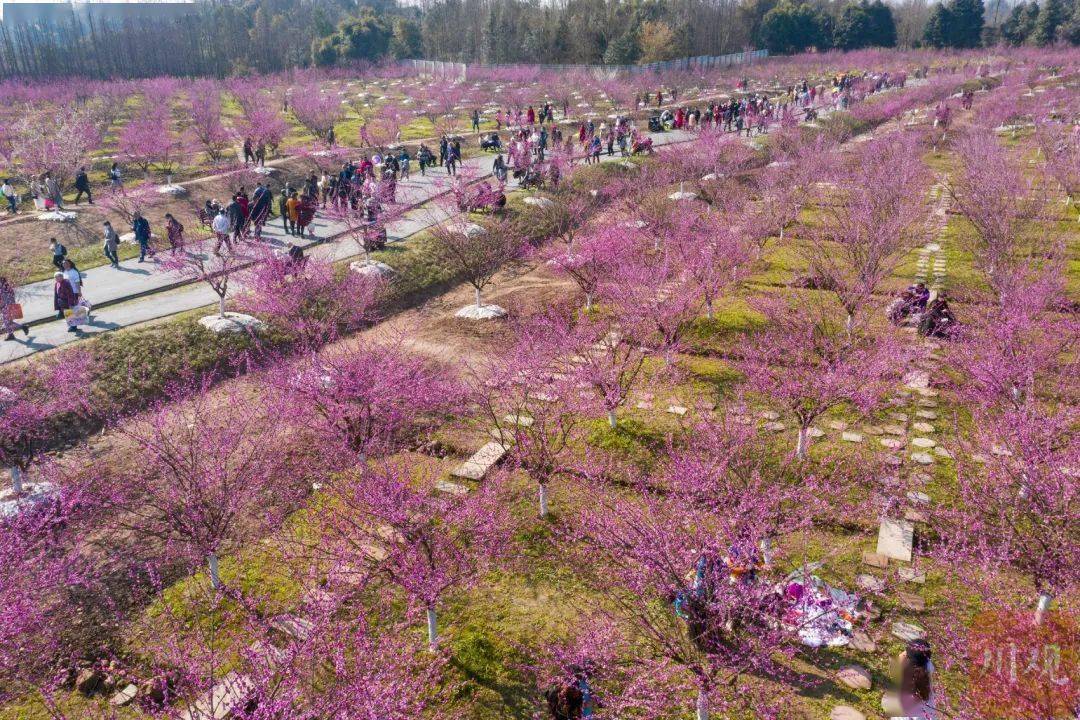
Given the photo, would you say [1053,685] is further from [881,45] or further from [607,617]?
[881,45]

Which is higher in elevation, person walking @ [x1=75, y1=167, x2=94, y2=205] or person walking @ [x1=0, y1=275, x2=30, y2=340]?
person walking @ [x1=75, y1=167, x2=94, y2=205]

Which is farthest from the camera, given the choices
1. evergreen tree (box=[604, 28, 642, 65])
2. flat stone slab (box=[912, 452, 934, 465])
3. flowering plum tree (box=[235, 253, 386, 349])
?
evergreen tree (box=[604, 28, 642, 65])

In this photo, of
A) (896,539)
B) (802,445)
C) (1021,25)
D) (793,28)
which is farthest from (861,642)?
(1021,25)

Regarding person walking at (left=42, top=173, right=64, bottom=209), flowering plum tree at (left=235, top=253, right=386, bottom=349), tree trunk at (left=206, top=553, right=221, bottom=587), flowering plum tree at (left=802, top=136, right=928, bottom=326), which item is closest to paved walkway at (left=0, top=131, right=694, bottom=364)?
flowering plum tree at (left=235, top=253, right=386, bottom=349)

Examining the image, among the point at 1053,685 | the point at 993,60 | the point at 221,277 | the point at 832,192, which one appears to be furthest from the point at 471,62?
the point at 1053,685

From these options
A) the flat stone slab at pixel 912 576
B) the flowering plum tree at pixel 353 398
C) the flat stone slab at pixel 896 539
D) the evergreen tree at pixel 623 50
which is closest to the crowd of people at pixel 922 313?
the flat stone slab at pixel 896 539

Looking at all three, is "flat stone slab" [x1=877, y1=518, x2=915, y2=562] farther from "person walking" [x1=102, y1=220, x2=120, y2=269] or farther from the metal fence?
the metal fence

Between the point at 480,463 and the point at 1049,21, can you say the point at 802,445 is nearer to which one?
the point at 480,463
